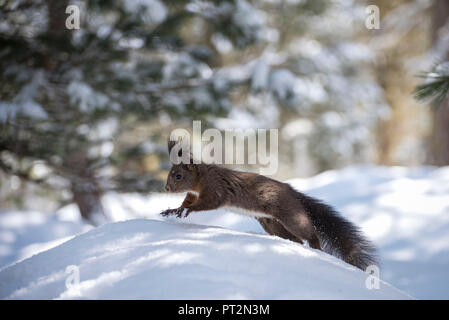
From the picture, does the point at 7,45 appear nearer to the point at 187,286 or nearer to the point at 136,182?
the point at 136,182

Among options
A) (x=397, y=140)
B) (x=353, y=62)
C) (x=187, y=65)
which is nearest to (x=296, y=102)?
(x=187, y=65)

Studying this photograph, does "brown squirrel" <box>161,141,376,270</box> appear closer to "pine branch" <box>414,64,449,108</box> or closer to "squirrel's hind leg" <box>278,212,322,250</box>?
"squirrel's hind leg" <box>278,212,322,250</box>

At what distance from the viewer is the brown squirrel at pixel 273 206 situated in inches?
116

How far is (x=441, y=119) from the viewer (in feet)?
24.8

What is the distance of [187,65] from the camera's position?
22.2 ft

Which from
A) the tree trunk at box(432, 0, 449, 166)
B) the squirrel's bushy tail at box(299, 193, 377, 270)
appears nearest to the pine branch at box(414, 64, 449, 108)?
the squirrel's bushy tail at box(299, 193, 377, 270)

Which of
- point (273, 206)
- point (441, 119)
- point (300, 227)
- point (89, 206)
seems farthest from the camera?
point (441, 119)

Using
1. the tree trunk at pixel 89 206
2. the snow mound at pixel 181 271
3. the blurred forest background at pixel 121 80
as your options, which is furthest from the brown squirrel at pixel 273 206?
the tree trunk at pixel 89 206

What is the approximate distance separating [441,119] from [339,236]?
18.7 ft

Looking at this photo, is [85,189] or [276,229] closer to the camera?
[276,229]

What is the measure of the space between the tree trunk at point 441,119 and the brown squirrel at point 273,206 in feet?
17.9

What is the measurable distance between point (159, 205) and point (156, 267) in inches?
215

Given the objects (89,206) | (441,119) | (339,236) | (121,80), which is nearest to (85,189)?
(89,206)

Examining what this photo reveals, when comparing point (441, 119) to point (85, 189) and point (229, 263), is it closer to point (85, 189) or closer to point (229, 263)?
point (85, 189)
